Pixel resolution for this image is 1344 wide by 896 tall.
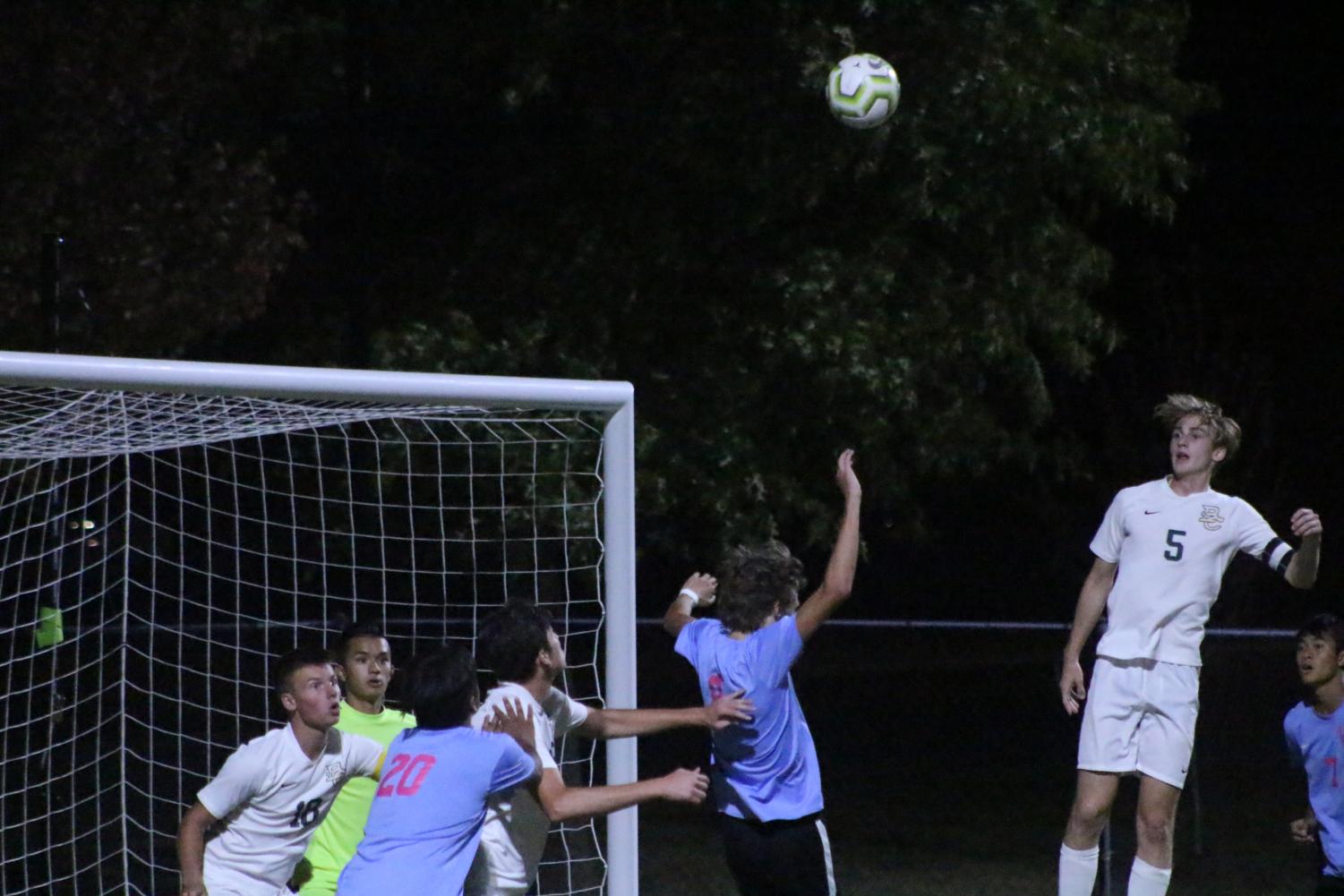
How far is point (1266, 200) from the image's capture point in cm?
2538

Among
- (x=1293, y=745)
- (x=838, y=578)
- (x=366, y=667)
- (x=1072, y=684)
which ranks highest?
(x=838, y=578)

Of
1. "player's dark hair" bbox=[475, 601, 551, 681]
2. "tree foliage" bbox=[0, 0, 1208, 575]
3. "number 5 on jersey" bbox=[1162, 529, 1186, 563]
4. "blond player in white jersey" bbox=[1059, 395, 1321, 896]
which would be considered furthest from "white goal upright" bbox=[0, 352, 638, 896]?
"number 5 on jersey" bbox=[1162, 529, 1186, 563]

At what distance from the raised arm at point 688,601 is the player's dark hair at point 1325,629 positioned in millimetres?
2449

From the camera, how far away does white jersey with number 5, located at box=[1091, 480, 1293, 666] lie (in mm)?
6598

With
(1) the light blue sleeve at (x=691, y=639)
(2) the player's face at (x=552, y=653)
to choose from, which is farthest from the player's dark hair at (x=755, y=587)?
(2) the player's face at (x=552, y=653)

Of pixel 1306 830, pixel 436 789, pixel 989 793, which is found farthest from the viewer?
pixel 989 793

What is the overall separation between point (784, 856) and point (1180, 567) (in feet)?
6.64

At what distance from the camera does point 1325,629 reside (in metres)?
6.93

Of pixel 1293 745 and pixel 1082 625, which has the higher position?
pixel 1082 625

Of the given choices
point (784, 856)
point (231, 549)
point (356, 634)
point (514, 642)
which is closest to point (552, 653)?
point (514, 642)

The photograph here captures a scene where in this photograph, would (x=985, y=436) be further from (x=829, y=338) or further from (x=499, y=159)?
(x=499, y=159)

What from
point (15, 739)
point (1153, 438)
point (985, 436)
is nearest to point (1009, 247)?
point (985, 436)

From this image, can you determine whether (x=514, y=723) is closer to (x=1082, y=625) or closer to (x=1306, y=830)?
(x=1082, y=625)

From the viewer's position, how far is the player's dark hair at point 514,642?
16.2 feet
